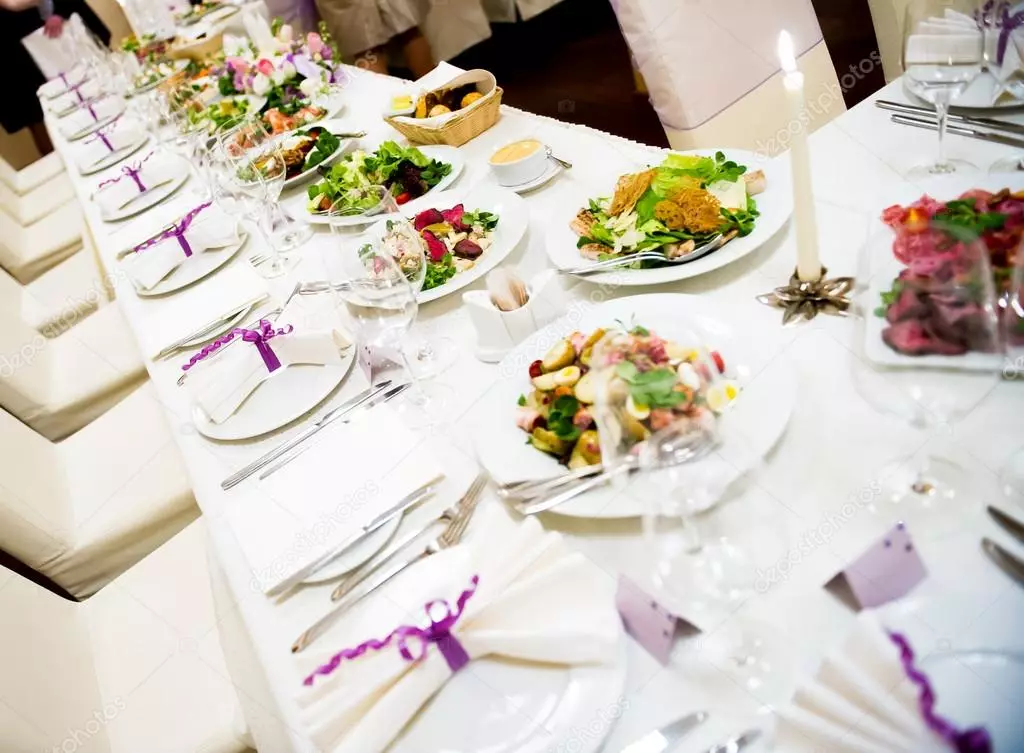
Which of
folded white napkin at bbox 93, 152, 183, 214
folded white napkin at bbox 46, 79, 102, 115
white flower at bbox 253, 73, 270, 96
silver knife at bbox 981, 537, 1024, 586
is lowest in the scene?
silver knife at bbox 981, 537, 1024, 586

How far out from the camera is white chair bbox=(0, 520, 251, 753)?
3.90ft

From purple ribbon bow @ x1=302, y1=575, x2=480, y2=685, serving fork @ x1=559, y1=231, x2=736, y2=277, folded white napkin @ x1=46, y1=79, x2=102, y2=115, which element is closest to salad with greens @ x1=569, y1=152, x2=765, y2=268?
serving fork @ x1=559, y1=231, x2=736, y2=277

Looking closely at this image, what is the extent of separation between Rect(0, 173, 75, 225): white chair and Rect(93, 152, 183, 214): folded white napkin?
5.54 feet

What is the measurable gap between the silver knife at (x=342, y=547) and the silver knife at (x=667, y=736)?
1.23 feet

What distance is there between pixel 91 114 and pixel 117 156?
2.75 feet

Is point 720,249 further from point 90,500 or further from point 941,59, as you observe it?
point 90,500

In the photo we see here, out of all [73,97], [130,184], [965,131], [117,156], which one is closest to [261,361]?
[965,131]

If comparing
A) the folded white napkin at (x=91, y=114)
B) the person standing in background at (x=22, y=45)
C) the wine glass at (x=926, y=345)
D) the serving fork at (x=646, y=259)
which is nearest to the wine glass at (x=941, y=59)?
the serving fork at (x=646, y=259)

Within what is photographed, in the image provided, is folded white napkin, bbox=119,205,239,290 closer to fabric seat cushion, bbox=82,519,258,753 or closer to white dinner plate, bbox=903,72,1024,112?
fabric seat cushion, bbox=82,519,258,753

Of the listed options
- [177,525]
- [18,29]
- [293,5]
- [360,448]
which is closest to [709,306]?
[360,448]

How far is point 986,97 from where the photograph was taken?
1.20m

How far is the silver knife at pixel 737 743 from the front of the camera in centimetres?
60

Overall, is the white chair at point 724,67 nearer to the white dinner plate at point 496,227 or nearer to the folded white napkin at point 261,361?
the white dinner plate at point 496,227

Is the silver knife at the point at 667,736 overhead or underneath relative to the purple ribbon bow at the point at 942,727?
underneath
